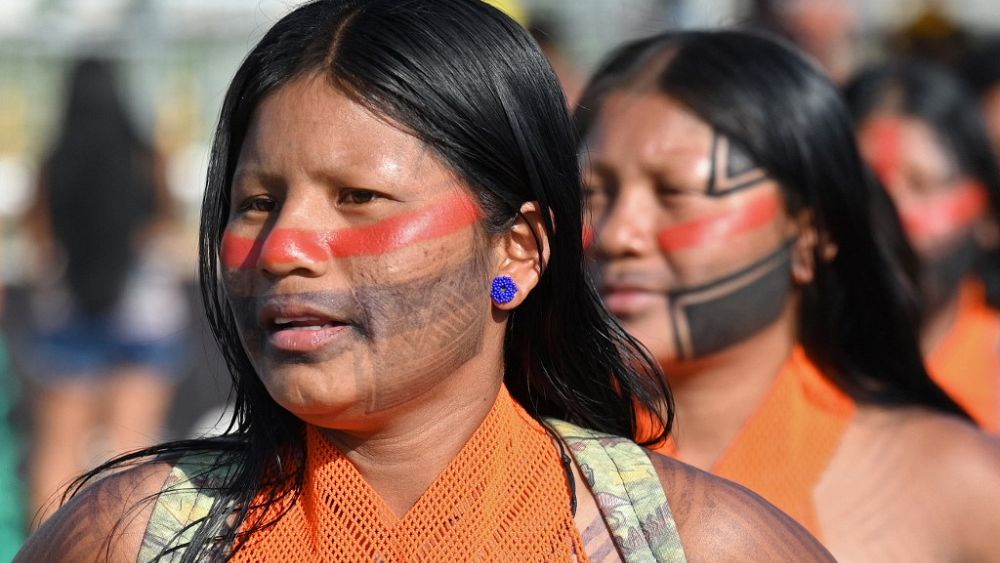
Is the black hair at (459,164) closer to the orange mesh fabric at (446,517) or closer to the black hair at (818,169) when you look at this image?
the orange mesh fabric at (446,517)

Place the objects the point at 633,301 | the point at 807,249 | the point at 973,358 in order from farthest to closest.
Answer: the point at 973,358
the point at 807,249
the point at 633,301

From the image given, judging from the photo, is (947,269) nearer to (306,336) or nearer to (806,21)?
(806,21)

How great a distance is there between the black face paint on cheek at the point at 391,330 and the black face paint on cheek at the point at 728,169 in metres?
1.19

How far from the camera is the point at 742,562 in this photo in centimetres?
208

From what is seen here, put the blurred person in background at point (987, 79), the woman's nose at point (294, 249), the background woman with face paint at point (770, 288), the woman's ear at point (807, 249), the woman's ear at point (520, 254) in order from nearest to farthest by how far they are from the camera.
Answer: the woman's nose at point (294, 249), the woman's ear at point (520, 254), the background woman with face paint at point (770, 288), the woman's ear at point (807, 249), the blurred person in background at point (987, 79)

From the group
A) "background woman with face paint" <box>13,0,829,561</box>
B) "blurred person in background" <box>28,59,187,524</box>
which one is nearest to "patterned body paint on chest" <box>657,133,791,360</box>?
"background woman with face paint" <box>13,0,829,561</box>

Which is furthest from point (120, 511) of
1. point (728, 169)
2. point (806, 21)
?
point (806, 21)

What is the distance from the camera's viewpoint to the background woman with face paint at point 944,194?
15.4ft

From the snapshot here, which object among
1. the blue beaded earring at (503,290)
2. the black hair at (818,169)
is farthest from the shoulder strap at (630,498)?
the black hair at (818,169)

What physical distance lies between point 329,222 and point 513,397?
1.72ft

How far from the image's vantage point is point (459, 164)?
2037 mm

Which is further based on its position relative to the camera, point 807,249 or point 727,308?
point 807,249

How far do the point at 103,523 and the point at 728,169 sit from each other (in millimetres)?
1694

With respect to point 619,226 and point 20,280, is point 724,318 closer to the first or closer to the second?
point 619,226
